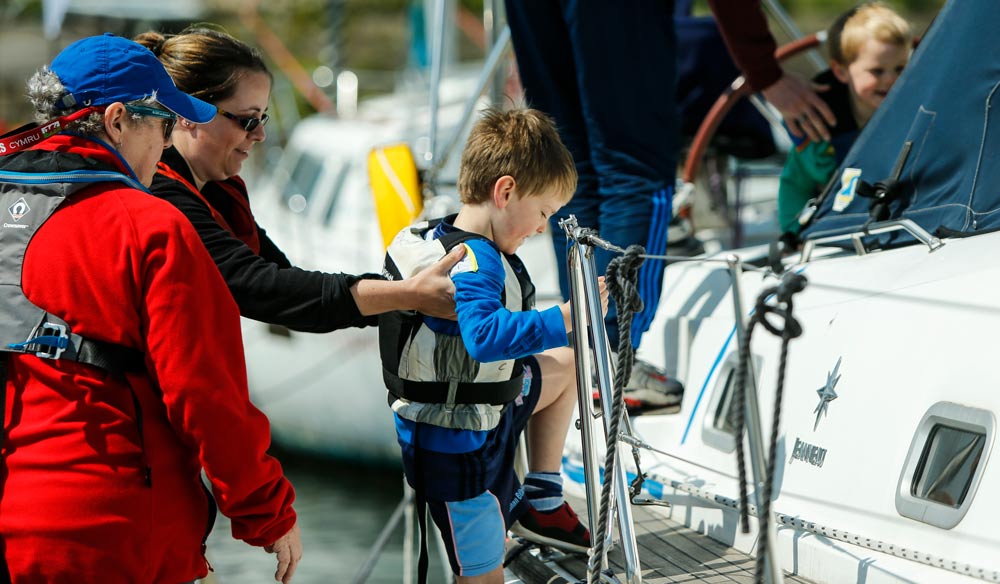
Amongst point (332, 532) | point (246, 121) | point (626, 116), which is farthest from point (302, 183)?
point (246, 121)

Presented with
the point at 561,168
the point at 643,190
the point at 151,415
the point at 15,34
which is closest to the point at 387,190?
the point at 643,190

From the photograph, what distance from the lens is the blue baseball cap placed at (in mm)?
2057

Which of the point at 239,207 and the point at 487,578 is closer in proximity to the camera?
the point at 487,578

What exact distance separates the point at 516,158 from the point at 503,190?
0.08 m

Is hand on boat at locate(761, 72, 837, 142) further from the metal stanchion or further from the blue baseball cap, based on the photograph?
the blue baseball cap

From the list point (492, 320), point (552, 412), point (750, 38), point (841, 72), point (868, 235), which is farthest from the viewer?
point (841, 72)

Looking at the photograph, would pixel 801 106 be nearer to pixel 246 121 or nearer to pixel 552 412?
pixel 552 412

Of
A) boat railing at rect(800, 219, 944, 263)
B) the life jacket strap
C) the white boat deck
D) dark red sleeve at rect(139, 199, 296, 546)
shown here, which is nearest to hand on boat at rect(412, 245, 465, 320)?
the life jacket strap

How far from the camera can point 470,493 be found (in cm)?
263

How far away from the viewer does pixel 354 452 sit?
10.3 m

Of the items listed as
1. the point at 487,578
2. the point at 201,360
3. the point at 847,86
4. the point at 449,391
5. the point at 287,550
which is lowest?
the point at 487,578

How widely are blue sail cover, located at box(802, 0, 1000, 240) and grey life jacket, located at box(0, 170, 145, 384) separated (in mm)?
2251

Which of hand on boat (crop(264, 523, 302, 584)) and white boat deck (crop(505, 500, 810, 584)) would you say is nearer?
hand on boat (crop(264, 523, 302, 584))

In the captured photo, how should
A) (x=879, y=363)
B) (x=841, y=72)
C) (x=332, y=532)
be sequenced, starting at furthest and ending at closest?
(x=332, y=532), (x=841, y=72), (x=879, y=363)
